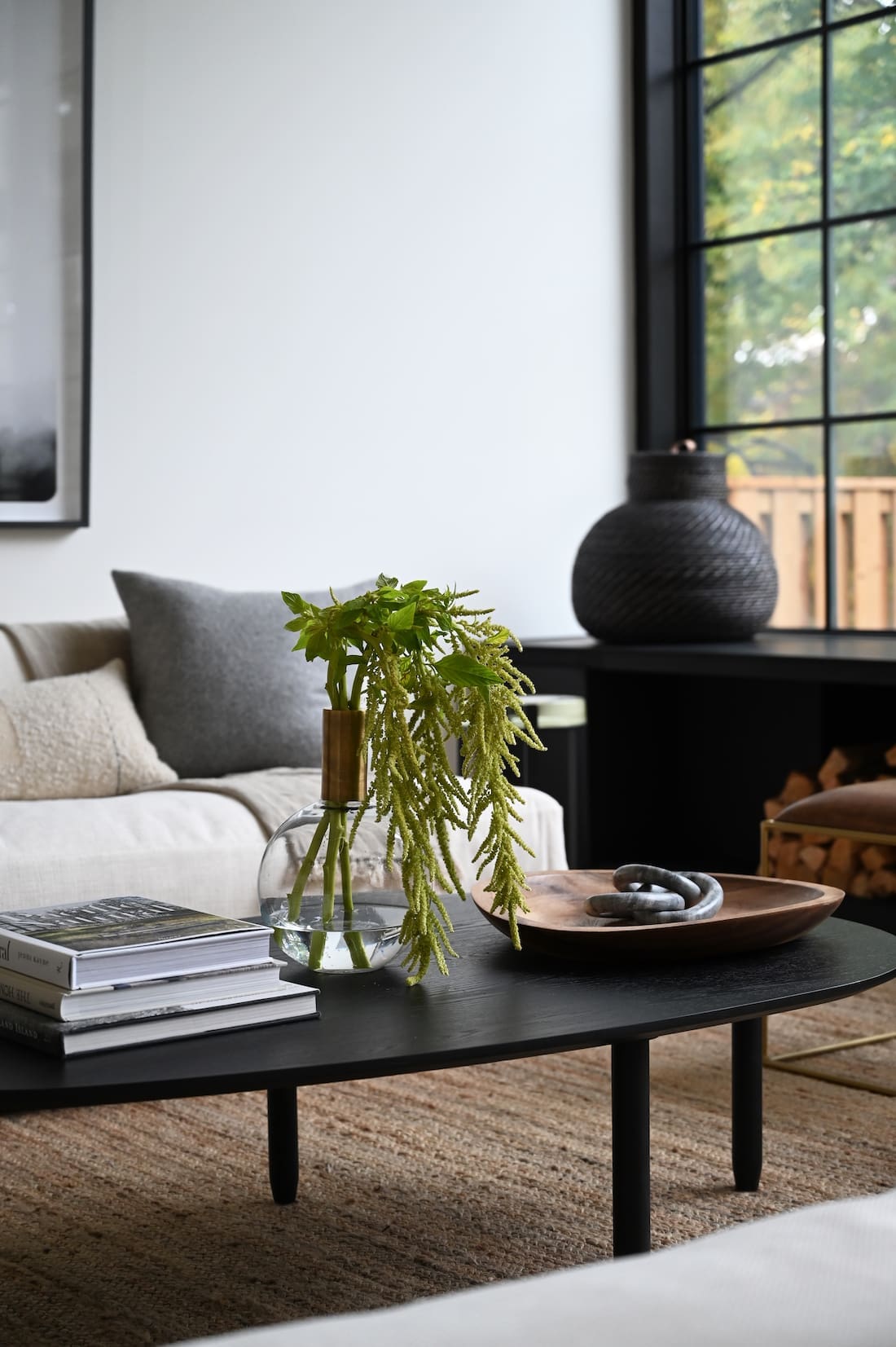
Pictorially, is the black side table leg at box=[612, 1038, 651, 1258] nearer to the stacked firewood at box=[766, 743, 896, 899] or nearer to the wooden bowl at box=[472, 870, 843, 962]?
the wooden bowl at box=[472, 870, 843, 962]

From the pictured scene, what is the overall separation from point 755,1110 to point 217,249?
9.10 feet

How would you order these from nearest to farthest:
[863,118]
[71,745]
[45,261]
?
[71,745] < [45,261] < [863,118]

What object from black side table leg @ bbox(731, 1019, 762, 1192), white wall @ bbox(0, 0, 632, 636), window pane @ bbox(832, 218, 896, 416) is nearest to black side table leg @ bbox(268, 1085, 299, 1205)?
black side table leg @ bbox(731, 1019, 762, 1192)

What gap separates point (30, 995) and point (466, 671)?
55cm

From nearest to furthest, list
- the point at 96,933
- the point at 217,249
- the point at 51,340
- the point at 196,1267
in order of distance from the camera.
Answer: the point at 96,933
the point at 196,1267
the point at 51,340
the point at 217,249

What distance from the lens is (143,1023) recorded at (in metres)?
1.45

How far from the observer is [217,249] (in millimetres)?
4105

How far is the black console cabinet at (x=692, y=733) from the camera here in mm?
4180

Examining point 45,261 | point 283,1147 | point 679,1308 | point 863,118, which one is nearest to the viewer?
point 679,1308

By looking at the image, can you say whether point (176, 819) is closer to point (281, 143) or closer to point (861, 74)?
point (281, 143)

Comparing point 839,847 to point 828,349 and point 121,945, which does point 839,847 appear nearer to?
point 828,349

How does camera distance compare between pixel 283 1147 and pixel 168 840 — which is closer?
pixel 283 1147

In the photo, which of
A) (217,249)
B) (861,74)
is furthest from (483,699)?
(861,74)

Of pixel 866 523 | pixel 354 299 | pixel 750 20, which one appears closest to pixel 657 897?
pixel 354 299
